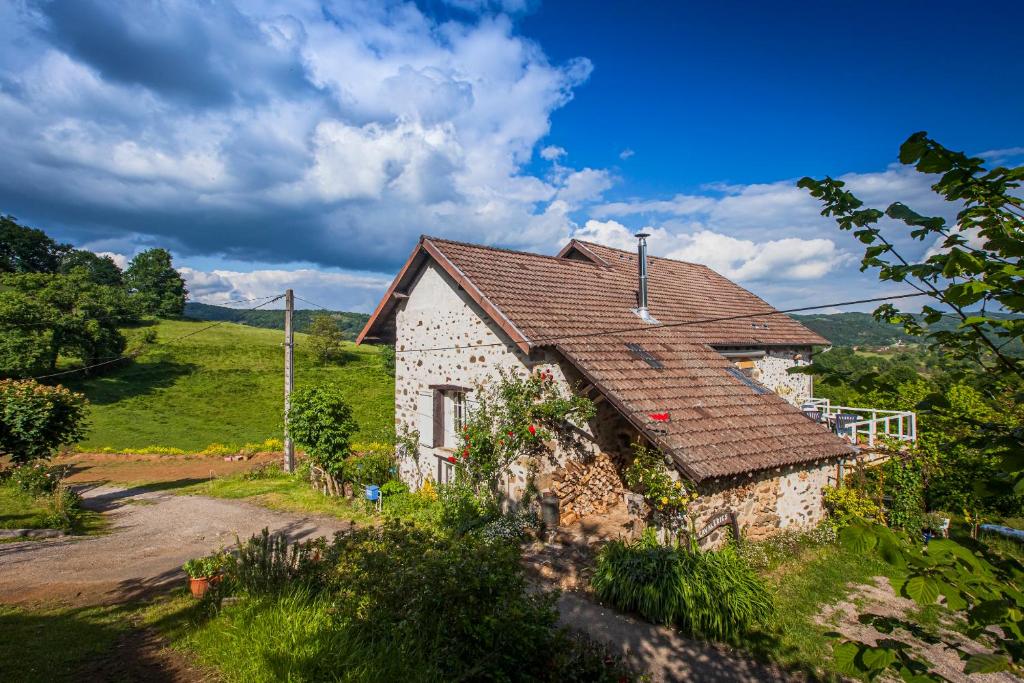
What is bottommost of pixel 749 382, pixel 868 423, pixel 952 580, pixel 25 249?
pixel 868 423

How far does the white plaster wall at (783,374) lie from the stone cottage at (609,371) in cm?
6

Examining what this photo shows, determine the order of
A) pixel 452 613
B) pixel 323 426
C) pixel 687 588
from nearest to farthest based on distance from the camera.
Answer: pixel 452 613 < pixel 687 588 < pixel 323 426

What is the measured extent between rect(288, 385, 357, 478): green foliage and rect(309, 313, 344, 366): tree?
2345 cm

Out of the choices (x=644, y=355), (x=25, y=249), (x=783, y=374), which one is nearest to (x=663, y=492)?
(x=644, y=355)

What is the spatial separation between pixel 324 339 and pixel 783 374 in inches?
1208

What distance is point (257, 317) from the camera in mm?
91375

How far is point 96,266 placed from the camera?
207 feet

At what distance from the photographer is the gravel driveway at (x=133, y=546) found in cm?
722

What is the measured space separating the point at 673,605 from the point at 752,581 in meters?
1.22

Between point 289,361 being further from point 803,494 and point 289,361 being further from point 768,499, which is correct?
point 803,494

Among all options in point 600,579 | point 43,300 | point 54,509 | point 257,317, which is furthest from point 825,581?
point 257,317

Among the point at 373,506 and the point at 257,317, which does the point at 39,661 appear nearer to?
the point at 373,506

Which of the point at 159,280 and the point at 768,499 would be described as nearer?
the point at 768,499

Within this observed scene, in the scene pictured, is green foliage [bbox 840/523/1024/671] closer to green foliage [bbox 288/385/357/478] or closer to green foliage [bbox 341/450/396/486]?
green foliage [bbox 341/450/396/486]
